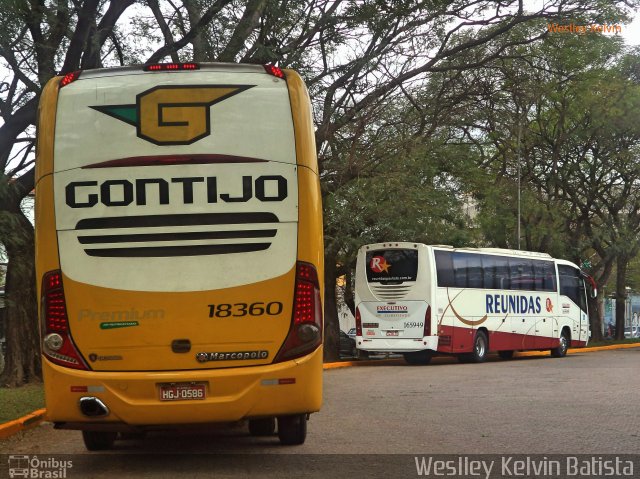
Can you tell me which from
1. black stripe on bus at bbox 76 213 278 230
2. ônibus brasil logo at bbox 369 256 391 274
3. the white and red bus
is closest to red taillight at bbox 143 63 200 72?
black stripe on bus at bbox 76 213 278 230

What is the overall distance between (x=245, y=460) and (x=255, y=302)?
1.66 m

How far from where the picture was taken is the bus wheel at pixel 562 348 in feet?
99.2

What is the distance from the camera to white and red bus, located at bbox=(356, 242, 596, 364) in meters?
24.4

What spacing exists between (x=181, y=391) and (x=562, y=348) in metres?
25.0

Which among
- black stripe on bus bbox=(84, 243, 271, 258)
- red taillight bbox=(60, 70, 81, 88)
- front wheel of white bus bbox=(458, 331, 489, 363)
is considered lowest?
front wheel of white bus bbox=(458, 331, 489, 363)

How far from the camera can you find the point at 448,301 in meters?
25.0

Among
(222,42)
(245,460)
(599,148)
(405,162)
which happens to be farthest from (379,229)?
(245,460)

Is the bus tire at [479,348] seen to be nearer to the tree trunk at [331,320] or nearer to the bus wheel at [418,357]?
the bus wheel at [418,357]

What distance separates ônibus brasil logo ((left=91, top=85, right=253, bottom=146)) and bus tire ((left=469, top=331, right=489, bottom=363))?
19.6 meters

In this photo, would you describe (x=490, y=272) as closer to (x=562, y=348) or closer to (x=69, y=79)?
(x=562, y=348)

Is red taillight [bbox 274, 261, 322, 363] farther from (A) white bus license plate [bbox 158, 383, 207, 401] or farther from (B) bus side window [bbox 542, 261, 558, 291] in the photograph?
(B) bus side window [bbox 542, 261, 558, 291]

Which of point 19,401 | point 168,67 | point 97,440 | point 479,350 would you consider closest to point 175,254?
point 168,67

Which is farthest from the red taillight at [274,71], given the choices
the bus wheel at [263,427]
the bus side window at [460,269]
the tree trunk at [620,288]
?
the tree trunk at [620,288]

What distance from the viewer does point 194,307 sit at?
7371 mm
